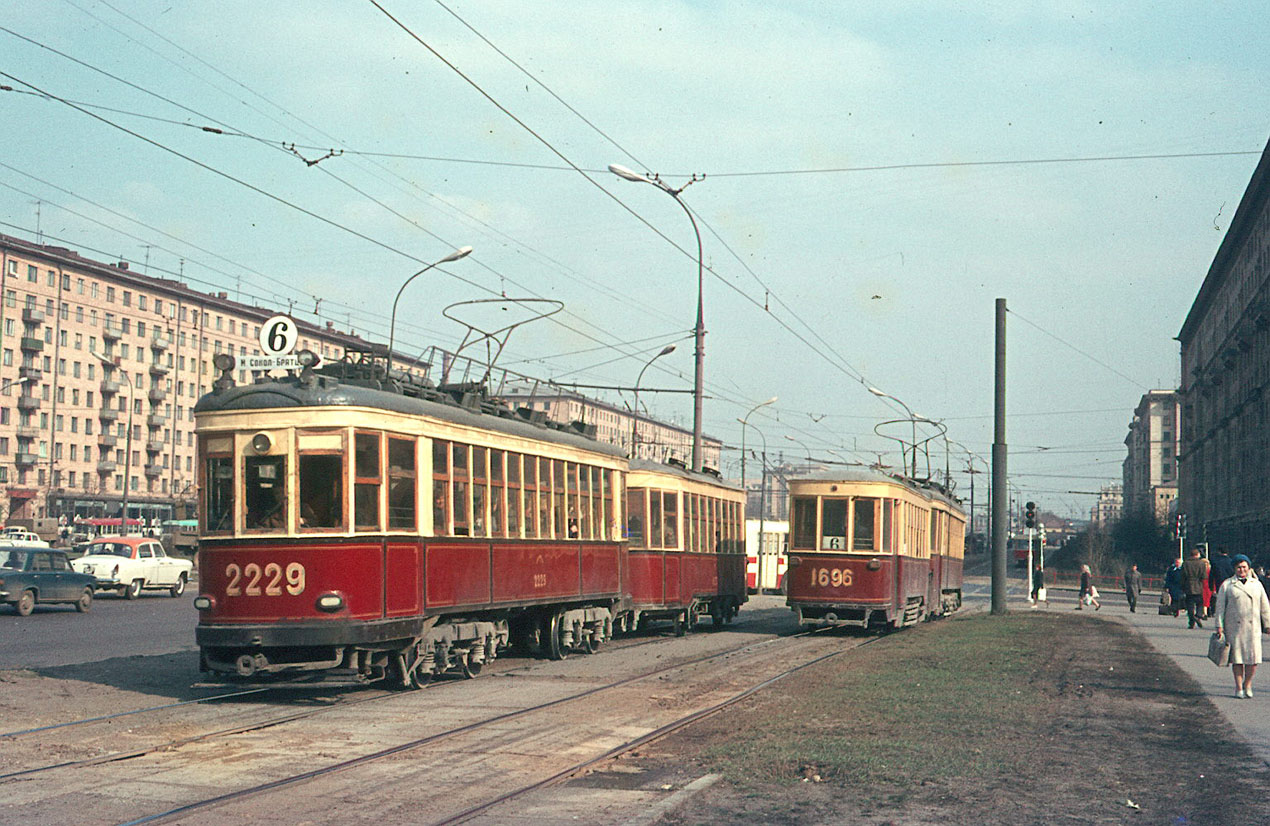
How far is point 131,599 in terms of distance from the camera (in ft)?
122

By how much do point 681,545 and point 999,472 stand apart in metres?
10.9

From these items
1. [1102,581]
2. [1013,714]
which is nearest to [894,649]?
[1013,714]

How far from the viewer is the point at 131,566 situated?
120ft

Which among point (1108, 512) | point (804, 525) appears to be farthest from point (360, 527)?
point (1108, 512)

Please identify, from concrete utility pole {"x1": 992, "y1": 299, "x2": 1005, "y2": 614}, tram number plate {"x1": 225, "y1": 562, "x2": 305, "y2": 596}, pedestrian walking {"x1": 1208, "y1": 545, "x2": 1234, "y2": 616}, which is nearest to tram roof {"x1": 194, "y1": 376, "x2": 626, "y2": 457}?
tram number plate {"x1": 225, "y1": 562, "x2": 305, "y2": 596}

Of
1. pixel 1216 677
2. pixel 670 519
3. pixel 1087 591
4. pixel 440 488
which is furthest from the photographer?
pixel 1087 591

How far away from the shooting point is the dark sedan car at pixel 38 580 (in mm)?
27828

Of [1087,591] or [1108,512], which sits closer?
[1087,591]

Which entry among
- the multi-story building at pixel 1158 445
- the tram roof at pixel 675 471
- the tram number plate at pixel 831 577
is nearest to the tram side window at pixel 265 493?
the tram roof at pixel 675 471

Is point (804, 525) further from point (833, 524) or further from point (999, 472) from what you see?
point (999, 472)

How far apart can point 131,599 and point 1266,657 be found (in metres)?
27.5

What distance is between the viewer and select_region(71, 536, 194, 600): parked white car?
3581 cm

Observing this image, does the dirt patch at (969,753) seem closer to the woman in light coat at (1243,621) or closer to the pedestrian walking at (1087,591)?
the woman in light coat at (1243,621)

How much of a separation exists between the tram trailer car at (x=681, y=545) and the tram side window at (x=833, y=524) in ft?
7.12
